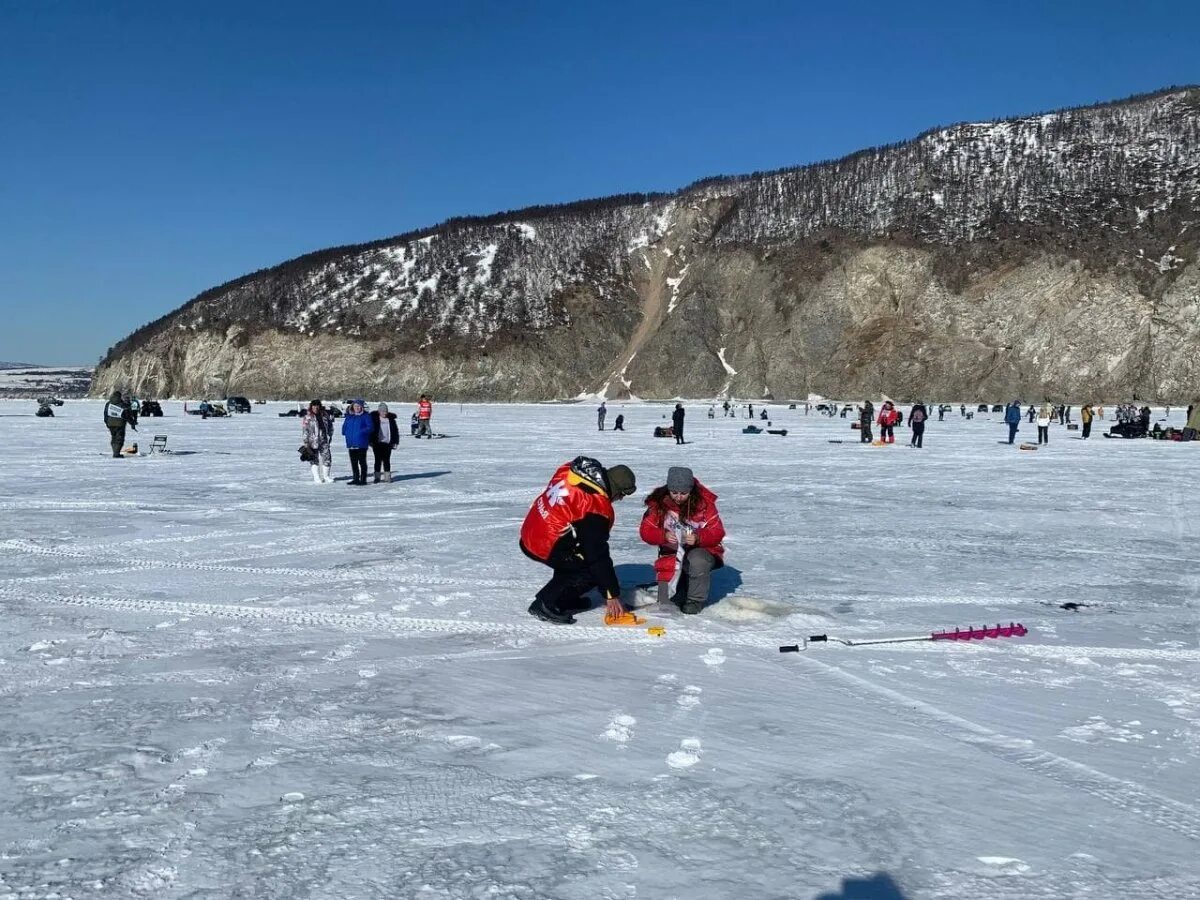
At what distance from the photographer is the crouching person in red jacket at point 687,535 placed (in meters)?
6.45

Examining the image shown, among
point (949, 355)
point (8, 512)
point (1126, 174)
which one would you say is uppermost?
point (1126, 174)

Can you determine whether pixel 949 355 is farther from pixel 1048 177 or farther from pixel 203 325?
pixel 203 325

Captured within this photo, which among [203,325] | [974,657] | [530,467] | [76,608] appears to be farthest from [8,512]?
[203,325]

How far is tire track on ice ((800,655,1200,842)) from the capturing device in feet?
11.3

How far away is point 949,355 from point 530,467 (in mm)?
65280

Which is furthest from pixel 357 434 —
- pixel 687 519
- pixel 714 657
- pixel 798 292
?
pixel 798 292

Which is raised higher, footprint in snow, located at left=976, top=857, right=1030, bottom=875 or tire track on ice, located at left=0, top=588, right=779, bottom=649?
footprint in snow, located at left=976, top=857, right=1030, bottom=875

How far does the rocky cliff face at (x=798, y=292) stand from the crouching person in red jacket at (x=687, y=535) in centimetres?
7399

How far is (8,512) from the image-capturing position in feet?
38.7

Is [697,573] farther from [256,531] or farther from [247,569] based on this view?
[256,531]

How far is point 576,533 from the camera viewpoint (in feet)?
20.3

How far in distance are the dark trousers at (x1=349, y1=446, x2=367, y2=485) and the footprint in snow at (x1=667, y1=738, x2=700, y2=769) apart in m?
11.8

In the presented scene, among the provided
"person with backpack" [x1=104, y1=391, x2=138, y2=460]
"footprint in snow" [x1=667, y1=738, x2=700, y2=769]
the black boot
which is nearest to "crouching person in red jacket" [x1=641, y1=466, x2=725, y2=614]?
the black boot

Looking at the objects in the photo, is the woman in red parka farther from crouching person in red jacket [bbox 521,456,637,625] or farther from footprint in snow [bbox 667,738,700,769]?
footprint in snow [bbox 667,738,700,769]
